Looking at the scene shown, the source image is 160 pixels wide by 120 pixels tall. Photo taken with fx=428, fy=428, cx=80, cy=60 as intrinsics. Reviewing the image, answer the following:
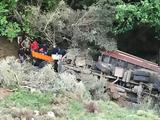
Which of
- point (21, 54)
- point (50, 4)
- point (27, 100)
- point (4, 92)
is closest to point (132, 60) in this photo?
point (50, 4)

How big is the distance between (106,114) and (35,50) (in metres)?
4.31

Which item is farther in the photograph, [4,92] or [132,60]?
[132,60]

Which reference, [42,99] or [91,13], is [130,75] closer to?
[91,13]

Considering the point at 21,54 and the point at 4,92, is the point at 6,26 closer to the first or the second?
the point at 21,54

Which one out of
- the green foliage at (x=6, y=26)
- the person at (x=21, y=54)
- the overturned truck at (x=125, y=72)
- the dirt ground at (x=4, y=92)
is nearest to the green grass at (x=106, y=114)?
the dirt ground at (x=4, y=92)

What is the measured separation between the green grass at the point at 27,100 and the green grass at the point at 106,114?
0.60m

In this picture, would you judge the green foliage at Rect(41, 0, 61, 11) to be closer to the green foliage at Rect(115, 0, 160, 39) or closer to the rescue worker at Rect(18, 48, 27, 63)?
the rescue worker at Rect(18, 48, 27, 63)

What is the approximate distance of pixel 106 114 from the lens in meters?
9.38

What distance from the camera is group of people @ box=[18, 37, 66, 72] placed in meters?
12.7

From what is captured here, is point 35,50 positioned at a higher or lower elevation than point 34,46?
lower

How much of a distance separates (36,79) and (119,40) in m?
4.30

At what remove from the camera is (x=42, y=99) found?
9.65 meters

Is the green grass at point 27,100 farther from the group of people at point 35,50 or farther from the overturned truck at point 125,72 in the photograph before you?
the group of people at point 35,50

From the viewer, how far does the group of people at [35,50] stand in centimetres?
Result: 1269
